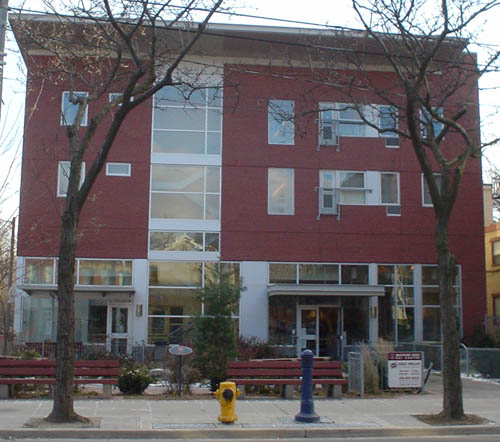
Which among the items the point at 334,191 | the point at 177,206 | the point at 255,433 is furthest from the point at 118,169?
the point at 255,433

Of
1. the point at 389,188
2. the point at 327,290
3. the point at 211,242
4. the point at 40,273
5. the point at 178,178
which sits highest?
the point at 178,178

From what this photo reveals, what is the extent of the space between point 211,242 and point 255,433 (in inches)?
662

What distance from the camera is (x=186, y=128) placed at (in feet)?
93.9

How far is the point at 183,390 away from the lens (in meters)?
16.4

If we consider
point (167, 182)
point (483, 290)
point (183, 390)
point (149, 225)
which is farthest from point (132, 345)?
point (483, 290)

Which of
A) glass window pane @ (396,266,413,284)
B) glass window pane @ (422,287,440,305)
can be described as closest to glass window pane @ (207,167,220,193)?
glass window pane @ (396,266,413,284)

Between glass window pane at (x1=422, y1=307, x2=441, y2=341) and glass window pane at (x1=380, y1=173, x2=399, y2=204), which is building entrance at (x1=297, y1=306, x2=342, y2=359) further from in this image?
glass window pane at (x1=380, y1=173, x2=399, y2=204)

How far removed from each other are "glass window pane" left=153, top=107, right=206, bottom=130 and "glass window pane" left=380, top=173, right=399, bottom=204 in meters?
7.93

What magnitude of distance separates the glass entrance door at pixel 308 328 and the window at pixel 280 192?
13.4ft

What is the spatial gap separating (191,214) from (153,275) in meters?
2.91

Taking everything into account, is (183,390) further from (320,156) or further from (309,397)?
(320,156)

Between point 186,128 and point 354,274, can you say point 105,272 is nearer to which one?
point 186,128

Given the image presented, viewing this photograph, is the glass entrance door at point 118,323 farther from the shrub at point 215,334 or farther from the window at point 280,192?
the shrub at point 215,334

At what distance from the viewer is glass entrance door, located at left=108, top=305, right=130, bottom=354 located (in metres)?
27.2
